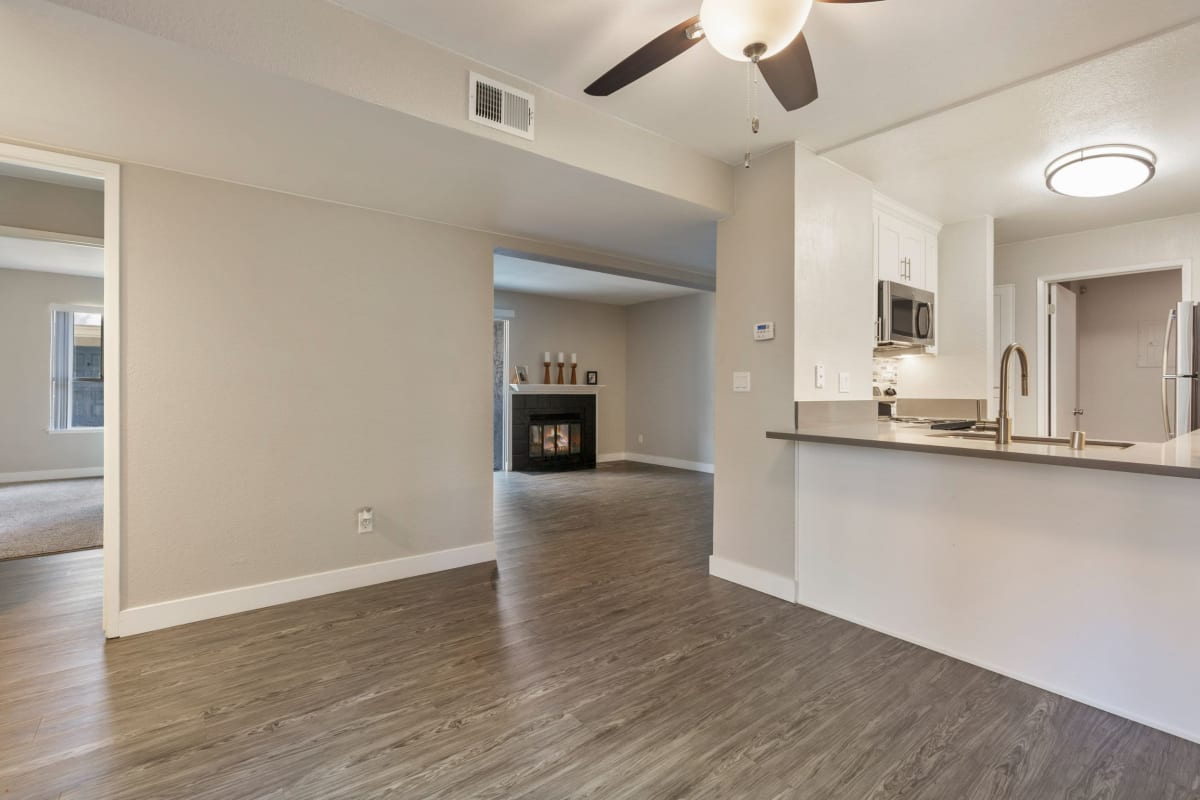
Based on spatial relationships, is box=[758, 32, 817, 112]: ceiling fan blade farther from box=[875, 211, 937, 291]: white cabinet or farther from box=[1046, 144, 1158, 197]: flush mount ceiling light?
box=[875, 211, 937, 291]: white cabinet

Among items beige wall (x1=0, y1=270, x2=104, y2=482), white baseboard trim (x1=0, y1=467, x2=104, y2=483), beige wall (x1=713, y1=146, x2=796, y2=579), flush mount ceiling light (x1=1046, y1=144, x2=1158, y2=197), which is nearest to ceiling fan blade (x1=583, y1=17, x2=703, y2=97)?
beige wall (x1=713, y1=146, x2=796, y2=579)

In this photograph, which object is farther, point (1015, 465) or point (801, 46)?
point (1015, 465)

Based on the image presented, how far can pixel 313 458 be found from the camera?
303cm

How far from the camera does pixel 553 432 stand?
780 cm

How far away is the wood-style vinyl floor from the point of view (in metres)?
1.60

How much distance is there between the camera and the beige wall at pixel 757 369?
2.95 m

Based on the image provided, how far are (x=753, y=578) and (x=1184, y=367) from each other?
309 cm

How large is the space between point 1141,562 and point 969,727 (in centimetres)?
85

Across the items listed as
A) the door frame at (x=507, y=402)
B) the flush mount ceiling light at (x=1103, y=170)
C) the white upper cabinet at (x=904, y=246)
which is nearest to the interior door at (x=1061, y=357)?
the white upper cabinet at (x=904, y=246)

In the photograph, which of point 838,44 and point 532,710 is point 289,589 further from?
point 838,44

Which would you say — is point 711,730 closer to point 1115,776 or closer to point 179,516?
point 1115,776

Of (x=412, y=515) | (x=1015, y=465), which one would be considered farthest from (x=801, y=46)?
(x=412, y=515)

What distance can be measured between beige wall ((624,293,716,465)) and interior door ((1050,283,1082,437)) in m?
3.51

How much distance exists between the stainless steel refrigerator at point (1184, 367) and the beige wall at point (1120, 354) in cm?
235
